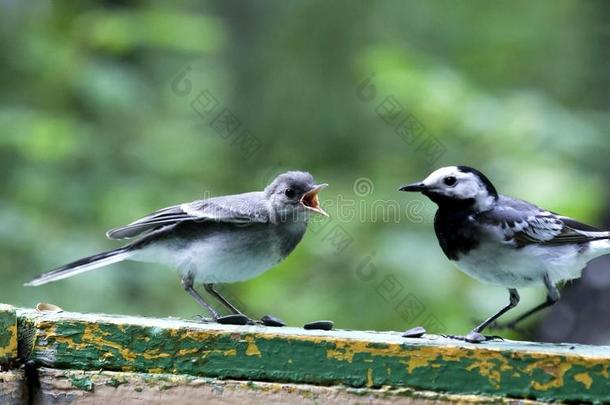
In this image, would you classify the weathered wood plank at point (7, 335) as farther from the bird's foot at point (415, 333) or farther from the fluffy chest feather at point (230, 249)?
the fluffy chest feather at point (230, 249)

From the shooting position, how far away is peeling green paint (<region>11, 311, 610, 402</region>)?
2.31 metres

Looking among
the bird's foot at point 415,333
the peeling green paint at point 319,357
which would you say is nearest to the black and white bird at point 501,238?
the bird's foot at point 415,333

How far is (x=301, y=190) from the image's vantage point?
4.04 m

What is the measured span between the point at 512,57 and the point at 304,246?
639 centimetres

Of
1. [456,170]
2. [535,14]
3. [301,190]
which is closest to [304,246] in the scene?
[301,190]

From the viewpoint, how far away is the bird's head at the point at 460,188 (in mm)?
3596

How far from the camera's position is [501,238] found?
11.4 feet

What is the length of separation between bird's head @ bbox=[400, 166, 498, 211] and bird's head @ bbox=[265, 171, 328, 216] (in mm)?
617

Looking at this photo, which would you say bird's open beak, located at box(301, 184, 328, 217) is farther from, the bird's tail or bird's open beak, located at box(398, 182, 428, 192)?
the bird's tail

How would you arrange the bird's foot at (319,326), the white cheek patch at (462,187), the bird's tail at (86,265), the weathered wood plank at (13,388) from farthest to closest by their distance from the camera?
the bird's tail at (86,265)
the white cheek patch at (462,187)
the bird's foot at (319,326)
the weathered wood plank at (13,388)

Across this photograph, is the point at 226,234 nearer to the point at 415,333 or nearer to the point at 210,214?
the point at 210,214

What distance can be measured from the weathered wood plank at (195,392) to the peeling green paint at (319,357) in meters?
0.02

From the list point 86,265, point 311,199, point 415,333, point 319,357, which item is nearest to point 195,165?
point 86,265

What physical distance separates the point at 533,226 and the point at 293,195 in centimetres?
113
